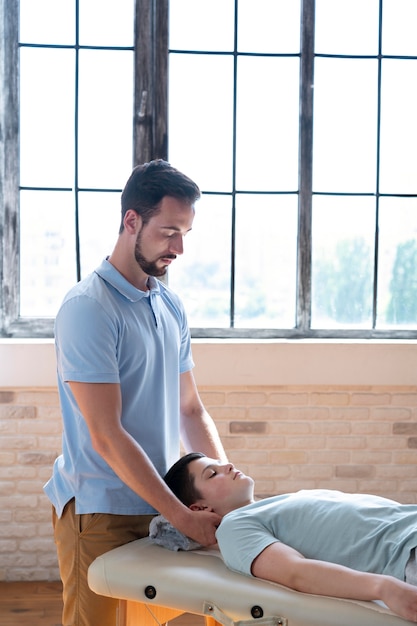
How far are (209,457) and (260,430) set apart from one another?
46.5 inches

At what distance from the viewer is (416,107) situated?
3.70 metres

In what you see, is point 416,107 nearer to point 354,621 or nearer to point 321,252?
point 321,252

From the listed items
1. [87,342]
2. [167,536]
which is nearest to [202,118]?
[87,342]

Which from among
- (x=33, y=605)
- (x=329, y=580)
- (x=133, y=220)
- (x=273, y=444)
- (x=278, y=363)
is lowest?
(x=33, y=605)

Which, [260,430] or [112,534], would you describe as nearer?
[112,534]

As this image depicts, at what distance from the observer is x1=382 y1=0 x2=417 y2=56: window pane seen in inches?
144

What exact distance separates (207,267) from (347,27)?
1.25 metres

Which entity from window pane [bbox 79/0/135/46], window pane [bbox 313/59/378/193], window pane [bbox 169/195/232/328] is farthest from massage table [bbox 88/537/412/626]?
window pane [bbox 79/0/135/46]

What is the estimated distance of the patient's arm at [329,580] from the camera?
167 cm

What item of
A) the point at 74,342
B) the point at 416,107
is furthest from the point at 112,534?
the point at 416,107

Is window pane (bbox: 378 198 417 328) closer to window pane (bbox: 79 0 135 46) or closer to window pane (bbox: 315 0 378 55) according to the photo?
window pane (bbox: 315 0 378 55)

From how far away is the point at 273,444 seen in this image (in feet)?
11.5

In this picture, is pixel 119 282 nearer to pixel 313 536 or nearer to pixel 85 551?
pixel 85 551

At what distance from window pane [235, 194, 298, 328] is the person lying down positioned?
1.59 m
